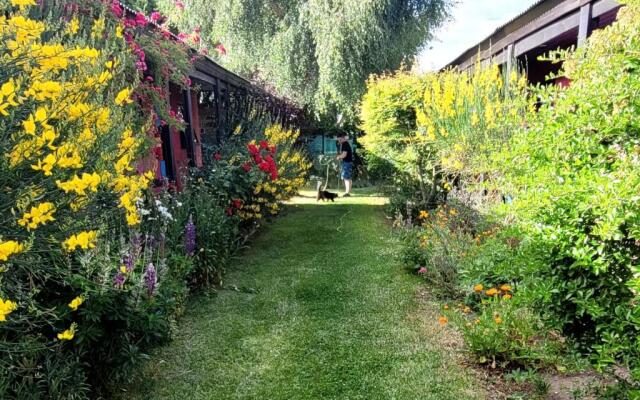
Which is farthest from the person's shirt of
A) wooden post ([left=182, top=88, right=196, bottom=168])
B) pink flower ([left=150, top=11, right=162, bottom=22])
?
pink flower ([left=150, top=11, right=162, bottom=22])

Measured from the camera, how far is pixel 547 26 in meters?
5.87

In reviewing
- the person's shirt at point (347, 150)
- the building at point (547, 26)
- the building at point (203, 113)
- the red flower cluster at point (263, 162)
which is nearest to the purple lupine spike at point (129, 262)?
the building at point (203, 113)

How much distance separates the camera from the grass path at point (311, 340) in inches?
112

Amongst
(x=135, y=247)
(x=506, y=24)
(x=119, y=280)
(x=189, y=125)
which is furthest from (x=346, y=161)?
(x=119, y=280)

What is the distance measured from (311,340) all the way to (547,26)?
5363 mm

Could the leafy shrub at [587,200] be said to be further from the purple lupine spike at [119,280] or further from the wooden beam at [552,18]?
the purple lupine spike at [119,280]

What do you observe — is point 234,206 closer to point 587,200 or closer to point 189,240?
point 189,240

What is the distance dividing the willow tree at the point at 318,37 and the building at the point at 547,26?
4468 millimetres

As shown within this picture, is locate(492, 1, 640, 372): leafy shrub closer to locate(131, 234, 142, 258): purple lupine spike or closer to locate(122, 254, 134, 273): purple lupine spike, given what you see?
locate(122, 254, 134, 273): purple lupine spike

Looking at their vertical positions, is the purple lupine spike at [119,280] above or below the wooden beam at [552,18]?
below

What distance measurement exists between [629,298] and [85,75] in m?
2.70

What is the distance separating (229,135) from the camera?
8562 millimetres

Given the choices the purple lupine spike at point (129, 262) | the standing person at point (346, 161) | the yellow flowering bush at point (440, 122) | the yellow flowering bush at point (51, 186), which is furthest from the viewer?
the standing person at point (346, 161)

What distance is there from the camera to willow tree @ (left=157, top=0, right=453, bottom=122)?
12508 mm
